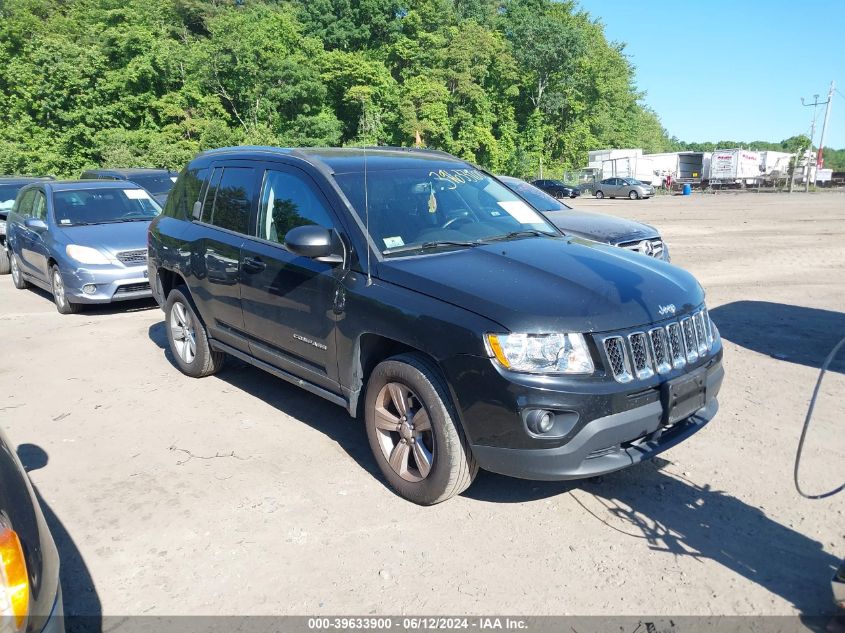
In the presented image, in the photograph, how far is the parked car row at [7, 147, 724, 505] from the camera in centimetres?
320

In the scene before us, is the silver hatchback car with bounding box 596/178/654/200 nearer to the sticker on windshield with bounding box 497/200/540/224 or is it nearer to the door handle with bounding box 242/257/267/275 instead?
the sticker on windshield with bounding box 497/200/540/224

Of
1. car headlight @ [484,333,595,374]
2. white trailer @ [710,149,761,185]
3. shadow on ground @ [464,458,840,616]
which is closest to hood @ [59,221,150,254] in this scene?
shadow on ground @ [464,458,840,616]

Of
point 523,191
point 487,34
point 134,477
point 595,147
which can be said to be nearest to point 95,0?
point 487,34

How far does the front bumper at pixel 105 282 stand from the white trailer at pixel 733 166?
5189 cm

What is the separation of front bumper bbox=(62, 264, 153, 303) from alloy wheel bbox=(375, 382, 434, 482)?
5.96m

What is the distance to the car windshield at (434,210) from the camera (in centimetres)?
407

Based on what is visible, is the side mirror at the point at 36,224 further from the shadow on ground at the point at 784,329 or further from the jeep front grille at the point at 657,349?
the shadow on ground at the point at 784,329

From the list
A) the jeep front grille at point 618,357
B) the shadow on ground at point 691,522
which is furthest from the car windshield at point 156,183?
the jeep front grille at point 618,357

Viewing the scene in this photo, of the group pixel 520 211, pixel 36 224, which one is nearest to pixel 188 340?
pixel 520 211

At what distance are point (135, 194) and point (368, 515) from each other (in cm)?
834

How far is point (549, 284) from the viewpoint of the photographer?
350 cm

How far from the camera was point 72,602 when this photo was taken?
2.96 m

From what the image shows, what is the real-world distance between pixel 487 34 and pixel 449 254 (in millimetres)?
60729

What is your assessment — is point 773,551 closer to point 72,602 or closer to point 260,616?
point 260,616
